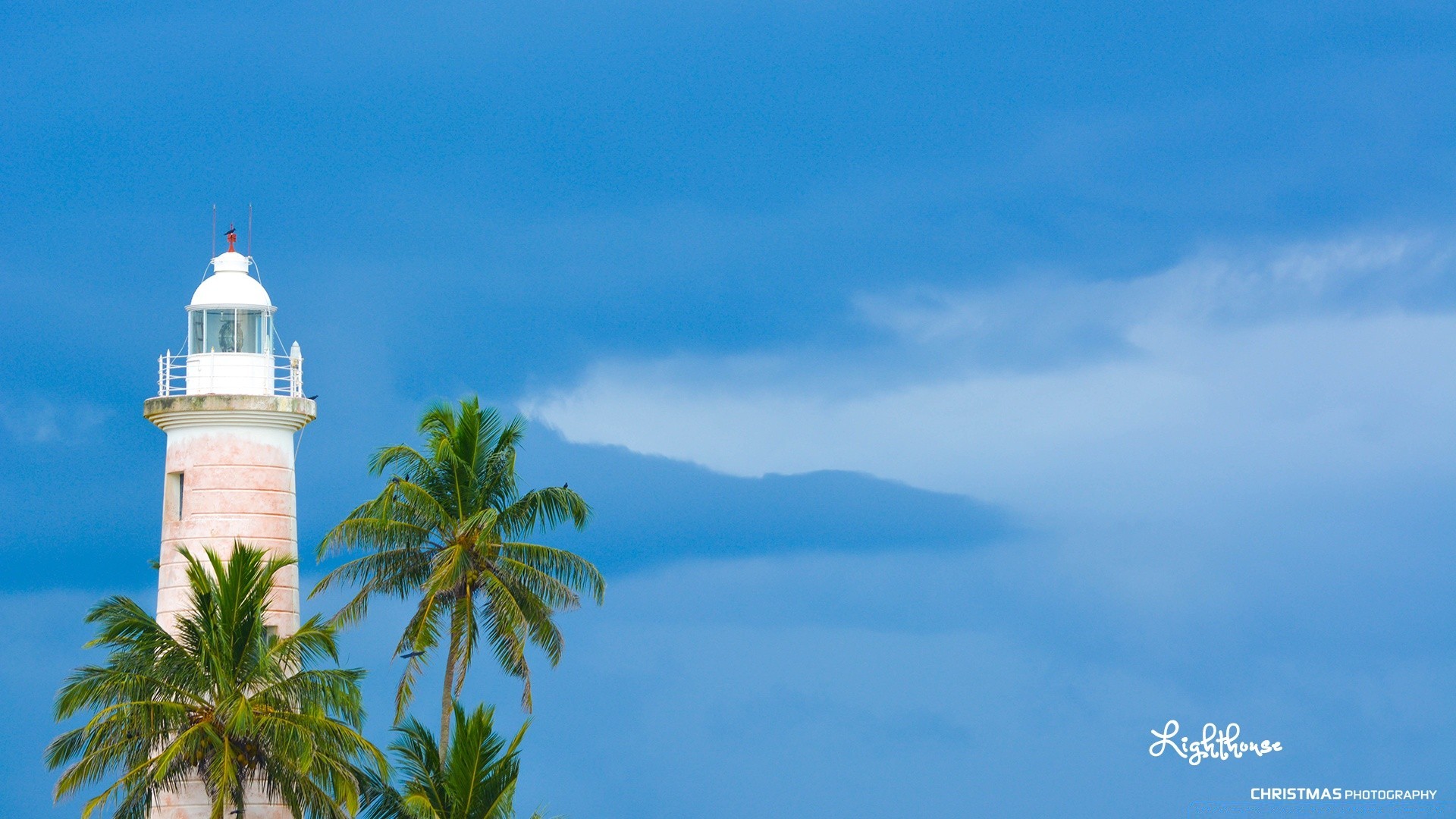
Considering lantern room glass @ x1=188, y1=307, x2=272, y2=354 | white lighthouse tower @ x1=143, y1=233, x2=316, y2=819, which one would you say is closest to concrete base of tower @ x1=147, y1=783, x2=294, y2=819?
white lighthouse tower @ x1=143, y1=233, x2=316, y2=819

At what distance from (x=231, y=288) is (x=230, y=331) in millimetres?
1138

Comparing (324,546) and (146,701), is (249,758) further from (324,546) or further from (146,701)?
(324,546)

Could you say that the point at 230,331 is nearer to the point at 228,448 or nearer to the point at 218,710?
the point at 228,448

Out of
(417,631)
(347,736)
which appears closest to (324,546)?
(417,631)

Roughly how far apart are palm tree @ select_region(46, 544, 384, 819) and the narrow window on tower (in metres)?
3.56

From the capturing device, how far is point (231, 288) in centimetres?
5938

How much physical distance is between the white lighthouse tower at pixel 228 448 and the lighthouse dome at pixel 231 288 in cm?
4

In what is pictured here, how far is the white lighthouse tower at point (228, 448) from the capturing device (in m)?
57.2

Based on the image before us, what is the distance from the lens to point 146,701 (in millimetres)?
51750

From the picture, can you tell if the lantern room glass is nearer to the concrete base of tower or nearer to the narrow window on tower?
the narrow window on tower

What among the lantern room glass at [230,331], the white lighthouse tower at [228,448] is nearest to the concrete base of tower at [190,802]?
the white lighthouse tower at [228,448]

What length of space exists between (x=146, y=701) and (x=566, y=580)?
478 inches

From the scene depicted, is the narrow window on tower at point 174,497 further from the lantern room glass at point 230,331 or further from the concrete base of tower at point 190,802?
the concrete base of tower at point 190,802

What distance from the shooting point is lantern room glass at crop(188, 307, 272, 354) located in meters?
58.9
